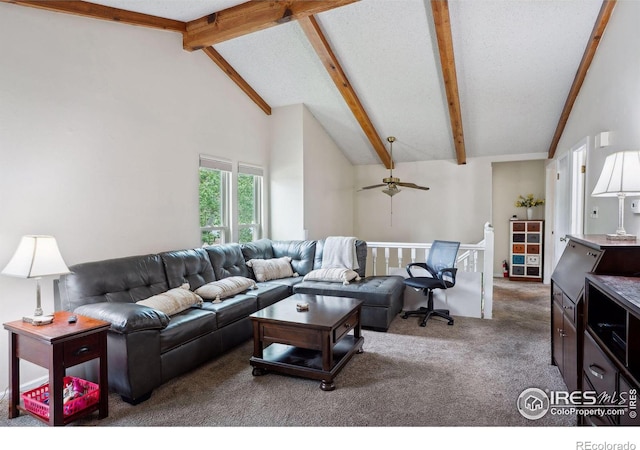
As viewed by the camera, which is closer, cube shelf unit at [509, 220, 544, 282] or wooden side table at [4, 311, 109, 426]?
wooden side table at [4, 311, 109, 426]

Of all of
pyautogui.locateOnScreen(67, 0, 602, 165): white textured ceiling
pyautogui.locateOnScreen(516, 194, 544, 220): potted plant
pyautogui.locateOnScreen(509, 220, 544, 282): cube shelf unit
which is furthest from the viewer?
pyautogui.locateOnScreen(516, 194, 544, 220): potted plant

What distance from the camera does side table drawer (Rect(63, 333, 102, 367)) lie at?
207 centimetres

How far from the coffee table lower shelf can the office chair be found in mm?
1326

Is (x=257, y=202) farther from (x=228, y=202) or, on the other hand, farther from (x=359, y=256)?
(x=359, y=256)

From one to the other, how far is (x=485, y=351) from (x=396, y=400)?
1331mm

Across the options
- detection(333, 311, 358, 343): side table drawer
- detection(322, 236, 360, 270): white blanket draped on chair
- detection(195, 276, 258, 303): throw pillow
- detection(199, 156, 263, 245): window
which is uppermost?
detection(199, 156, 263, 245): window

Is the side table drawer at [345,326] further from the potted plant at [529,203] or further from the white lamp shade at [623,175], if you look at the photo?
the potted plant at [529,203]

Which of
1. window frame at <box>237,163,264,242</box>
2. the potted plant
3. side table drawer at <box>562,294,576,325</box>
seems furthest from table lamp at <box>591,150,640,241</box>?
the potted plant

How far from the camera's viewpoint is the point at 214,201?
15.4 feet

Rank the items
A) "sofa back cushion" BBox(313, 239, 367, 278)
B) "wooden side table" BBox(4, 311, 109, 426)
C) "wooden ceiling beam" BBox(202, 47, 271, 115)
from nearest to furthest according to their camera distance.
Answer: "wooden side table" BBox(4, 311, 109, 426), "wooden ceiling beam" BBox(202, 47, 271, 115), "sofa back cushion" BBox(313, 239, 367, 278)

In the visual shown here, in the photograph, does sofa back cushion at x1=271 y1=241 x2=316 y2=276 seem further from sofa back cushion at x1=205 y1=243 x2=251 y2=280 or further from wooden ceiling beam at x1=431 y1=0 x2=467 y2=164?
wooden ceiling beam at x1=431 y1=0 x2=467 y2=164

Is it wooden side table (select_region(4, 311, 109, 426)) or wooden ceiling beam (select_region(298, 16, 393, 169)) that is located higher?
wooden ceiling beam (select_region(298, 16, 393, 169))

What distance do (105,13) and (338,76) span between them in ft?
8.34

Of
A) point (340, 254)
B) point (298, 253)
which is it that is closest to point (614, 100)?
point (340, 254)
